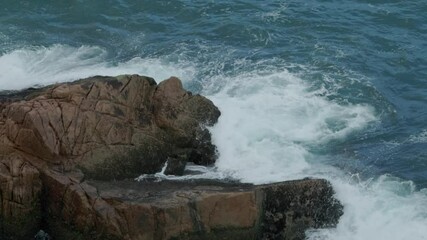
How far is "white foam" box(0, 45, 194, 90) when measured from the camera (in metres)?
36.0

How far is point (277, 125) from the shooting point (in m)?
32.1

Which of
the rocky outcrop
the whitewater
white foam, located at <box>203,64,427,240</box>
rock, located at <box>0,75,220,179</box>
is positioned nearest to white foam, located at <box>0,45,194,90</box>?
the whitewater

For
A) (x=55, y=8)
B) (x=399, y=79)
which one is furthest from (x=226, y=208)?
(x=55, y=8)

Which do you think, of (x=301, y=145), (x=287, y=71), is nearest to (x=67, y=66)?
(x=287, y=71)

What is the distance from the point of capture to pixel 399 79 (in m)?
36.6

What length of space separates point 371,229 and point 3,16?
89.7 feet

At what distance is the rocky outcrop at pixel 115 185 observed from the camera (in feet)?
76.2

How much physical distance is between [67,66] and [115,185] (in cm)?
1455

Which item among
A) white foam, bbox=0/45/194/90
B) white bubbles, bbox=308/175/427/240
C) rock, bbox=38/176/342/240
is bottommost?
white bubbles, bbox=308/175/427/240

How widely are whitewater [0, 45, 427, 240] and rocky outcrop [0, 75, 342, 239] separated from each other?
156 cm

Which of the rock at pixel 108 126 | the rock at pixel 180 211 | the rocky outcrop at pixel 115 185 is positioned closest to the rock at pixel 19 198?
the rocky outcrop at pixel 115 185

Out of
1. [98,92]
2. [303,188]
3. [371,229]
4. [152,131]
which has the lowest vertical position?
[371,229]

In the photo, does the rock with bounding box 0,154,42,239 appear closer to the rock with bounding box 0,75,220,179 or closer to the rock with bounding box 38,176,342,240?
the rock with bounding box 38,176,342,240

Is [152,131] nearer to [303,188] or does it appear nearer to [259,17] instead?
[303,188]
